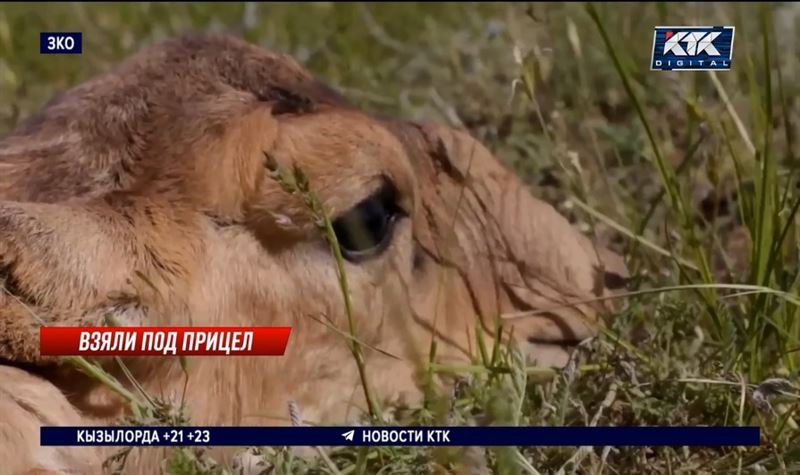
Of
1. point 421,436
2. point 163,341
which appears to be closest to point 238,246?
point 163,341

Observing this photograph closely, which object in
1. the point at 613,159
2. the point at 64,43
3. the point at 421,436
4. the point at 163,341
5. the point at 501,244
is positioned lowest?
the point at 421,436

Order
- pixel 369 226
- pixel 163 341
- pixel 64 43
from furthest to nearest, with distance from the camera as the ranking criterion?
1. pixel 64 43
2. pixel 369 226
3. pixel 163 341

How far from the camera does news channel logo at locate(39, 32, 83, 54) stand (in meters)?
2.38

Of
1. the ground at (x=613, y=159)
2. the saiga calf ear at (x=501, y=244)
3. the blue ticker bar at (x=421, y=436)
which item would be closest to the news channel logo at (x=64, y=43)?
the ground at (x=613, y=159)

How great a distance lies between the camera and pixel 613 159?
3250mm

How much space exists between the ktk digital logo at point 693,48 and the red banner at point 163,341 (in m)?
0.82

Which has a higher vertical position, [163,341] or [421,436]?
[163,341]

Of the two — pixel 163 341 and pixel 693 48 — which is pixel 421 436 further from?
pixel 693 48

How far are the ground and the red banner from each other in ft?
0.58

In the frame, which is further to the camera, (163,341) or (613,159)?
(613,159)

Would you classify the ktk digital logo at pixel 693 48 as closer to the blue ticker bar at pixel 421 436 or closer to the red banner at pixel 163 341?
the blue ticker bar at pixel 421 436

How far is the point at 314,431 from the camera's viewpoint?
79.5 inches

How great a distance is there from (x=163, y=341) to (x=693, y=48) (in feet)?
3.41

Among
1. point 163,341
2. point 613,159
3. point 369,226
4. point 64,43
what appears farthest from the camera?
point 613,159
